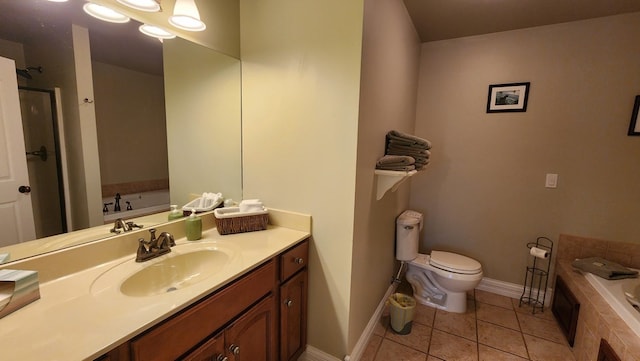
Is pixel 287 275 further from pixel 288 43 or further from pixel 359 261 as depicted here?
pixel 288 43

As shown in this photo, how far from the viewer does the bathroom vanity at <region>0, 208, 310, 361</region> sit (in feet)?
2.42

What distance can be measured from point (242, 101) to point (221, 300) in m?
1.22

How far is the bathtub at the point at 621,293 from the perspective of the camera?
1438mm

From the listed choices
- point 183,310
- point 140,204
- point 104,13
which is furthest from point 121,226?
point 104,13

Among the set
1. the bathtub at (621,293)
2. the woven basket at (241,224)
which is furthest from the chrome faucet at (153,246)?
the bathtub at (621,293)

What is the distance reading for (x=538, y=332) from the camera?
2021mm

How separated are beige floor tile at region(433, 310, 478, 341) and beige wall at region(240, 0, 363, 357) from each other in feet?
3.10

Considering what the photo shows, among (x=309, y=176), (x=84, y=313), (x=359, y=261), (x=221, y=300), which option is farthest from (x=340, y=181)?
(x=84, y=313)

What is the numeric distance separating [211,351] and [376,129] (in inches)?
55.7

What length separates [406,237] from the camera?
2307 millimetres

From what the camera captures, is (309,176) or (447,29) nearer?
(309,176)

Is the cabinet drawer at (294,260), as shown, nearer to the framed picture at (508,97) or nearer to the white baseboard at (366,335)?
the white baseboard at (366,335)

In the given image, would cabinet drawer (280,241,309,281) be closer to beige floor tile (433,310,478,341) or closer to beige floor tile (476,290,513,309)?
beige floor tile (433,310,478,341)

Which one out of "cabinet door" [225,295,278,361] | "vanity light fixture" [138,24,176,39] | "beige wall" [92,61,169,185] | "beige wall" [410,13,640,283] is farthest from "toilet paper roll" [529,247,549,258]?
"vanity light fixture" [138,24,176,39]
